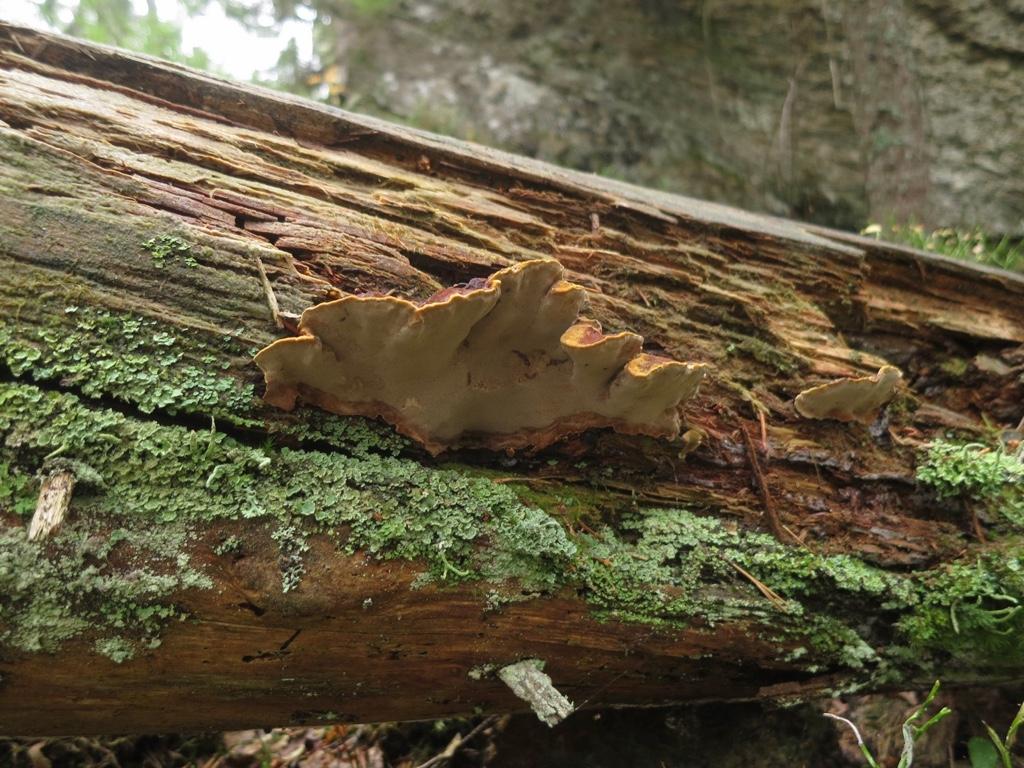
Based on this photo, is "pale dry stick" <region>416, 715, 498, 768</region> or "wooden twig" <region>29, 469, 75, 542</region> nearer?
"wooden twig" <region>29, 469, 75, 542</region>

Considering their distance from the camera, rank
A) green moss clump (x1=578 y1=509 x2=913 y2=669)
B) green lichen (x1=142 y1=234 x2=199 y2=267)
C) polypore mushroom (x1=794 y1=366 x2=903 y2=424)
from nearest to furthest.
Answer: green lichen (x1=142 y1=234 x2=199 y2=267)
green moss clump (x1=578 y1=509 x2=913 y2=669)
polypore mushroom (x1=794 y1=366 x2=903 y2=424)

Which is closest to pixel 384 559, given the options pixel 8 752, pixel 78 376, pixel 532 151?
pixel 78 376

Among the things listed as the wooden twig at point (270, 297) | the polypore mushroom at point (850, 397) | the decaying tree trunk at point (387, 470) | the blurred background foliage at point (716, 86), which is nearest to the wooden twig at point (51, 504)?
the decaying tree trunk at point (387, 470)

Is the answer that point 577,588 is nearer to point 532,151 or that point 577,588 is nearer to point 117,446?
point 117,446

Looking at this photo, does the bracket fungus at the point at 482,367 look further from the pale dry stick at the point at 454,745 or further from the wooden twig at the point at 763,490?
the pale dry stick at the point at 454,745

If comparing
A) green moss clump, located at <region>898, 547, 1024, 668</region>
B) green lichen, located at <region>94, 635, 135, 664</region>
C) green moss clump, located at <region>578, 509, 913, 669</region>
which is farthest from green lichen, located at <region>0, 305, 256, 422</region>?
green moss clump, located at <region>898, 547, 1024, 668</region>

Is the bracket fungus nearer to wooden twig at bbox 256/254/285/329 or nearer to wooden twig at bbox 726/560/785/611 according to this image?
wooden twig at bbox 256/254/285/329
